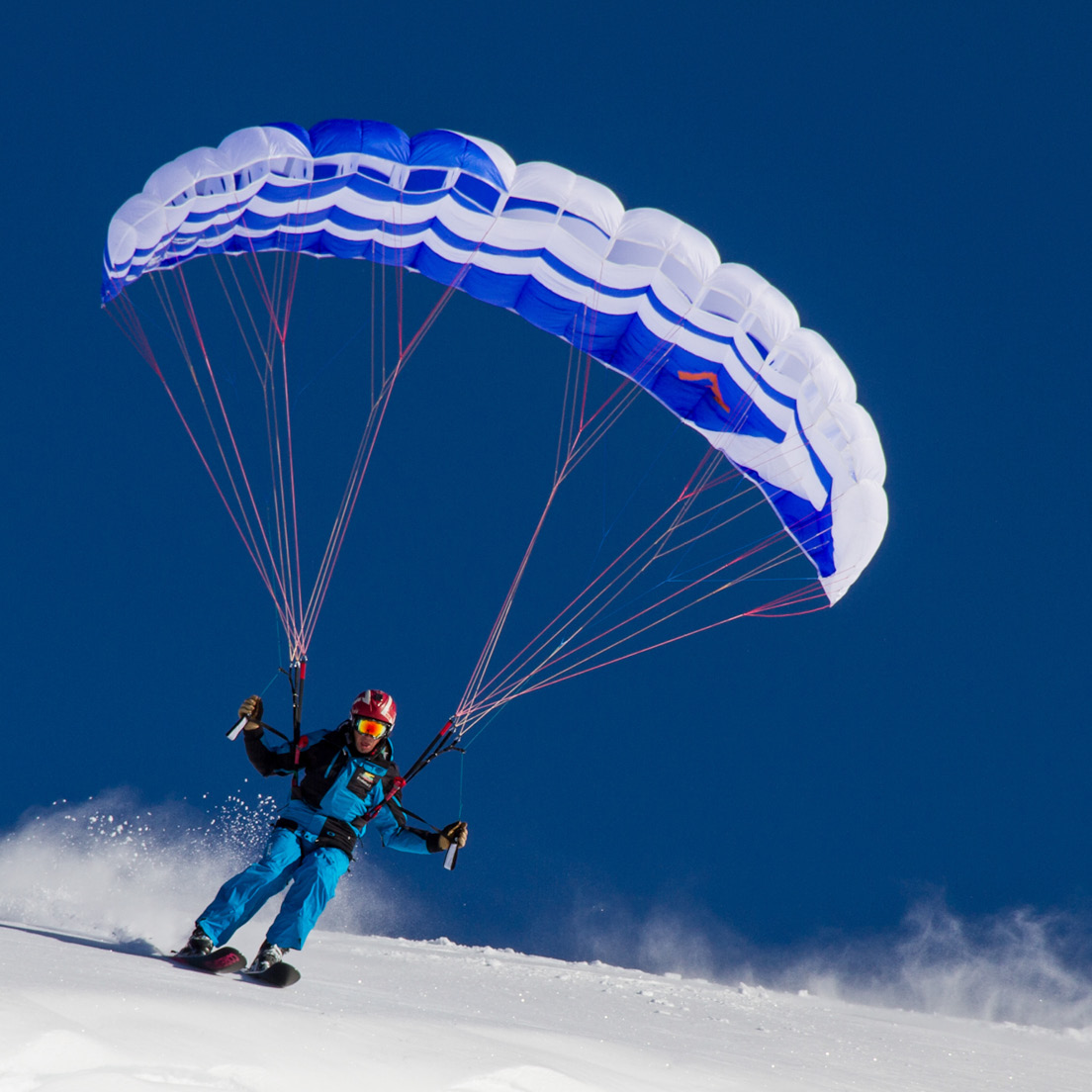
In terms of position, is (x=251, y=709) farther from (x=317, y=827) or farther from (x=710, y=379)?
(x=710, y=379)

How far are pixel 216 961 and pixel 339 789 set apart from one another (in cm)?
89

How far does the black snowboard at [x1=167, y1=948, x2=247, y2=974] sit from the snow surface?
0.10 metres

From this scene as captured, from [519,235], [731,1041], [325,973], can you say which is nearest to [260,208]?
[519,235]

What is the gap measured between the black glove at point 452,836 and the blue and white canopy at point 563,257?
2728 mm

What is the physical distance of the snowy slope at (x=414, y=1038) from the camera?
8.66 ft

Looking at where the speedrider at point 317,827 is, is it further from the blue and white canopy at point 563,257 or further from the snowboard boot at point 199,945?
the blue and white canopy at point 563,257

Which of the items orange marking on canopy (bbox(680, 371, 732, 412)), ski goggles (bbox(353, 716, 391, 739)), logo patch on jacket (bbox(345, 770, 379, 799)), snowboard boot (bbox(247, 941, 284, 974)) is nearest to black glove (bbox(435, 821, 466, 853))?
logo patch on jacket (bbox(345, 770, 379, 799))

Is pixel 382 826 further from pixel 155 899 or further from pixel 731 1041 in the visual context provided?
pixel 155 899

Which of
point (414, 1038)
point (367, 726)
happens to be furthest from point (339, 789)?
point (414, 1038)

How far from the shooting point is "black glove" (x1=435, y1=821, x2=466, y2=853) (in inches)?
188

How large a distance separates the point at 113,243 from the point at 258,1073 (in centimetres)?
471

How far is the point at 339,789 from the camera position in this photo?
4.78 m

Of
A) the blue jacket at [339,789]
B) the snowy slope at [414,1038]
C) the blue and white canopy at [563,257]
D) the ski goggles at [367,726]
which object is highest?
the blue and white canopy at [563,257]

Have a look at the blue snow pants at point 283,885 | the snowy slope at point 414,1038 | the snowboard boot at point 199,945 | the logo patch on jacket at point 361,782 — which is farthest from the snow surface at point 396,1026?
the logo patch on jacket at point 361,782
